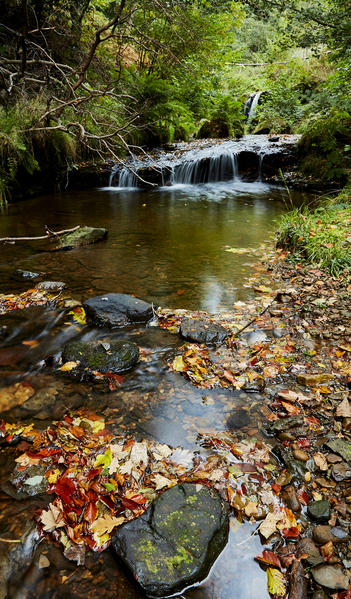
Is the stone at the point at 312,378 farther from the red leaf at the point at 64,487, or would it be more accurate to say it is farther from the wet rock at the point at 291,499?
the red leaf at the point at 64,487

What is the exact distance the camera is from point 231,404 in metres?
2.33

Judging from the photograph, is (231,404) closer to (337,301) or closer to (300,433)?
(300,433)

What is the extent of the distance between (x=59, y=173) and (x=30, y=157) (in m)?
2.36

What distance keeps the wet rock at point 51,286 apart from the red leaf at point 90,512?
2853 millimetres

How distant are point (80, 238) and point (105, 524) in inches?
195

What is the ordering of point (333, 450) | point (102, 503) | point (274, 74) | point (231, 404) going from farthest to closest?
point (274, 74), point (231, 404), point (333, 450), point (102, 503)

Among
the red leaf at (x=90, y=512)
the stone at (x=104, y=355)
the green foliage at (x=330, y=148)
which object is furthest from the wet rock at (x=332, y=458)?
the green foliage at (x=330, y=148)

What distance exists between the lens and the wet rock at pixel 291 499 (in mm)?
1630

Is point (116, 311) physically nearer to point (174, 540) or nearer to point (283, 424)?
point (283, 424)

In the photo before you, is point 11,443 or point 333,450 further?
point 11,443

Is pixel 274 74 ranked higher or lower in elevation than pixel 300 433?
higher

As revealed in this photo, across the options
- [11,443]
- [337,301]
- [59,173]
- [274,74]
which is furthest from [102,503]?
[274,74]

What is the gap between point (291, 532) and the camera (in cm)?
153

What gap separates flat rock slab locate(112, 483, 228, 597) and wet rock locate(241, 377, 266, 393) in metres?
0.90
